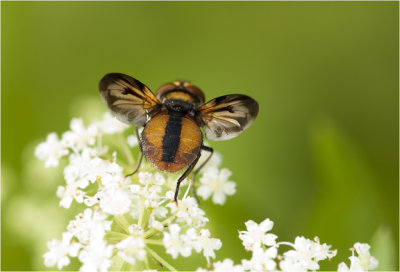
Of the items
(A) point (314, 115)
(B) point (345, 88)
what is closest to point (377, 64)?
(B) point (345, 88)

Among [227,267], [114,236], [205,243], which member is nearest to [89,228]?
[114,236]

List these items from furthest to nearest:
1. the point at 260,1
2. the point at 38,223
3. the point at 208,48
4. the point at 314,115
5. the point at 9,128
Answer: the point at 260,1
the point at 208,48
the point at 314,115
the point at 9,128
the point at 38,223

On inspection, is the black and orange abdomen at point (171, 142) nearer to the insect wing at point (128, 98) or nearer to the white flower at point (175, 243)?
the insect wing at point (128, 98)

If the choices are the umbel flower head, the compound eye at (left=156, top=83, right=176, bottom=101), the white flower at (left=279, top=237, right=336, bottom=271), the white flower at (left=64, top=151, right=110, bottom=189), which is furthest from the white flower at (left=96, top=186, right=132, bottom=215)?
the white flower at (left=279, top=237, right=336, bottom=271)

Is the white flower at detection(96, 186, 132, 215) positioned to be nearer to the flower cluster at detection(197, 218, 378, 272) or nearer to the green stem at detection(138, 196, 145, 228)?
the green stem at detection(138, 196, 145, 228)

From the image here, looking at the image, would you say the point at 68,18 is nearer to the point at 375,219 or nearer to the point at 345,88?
the point at 345,88
